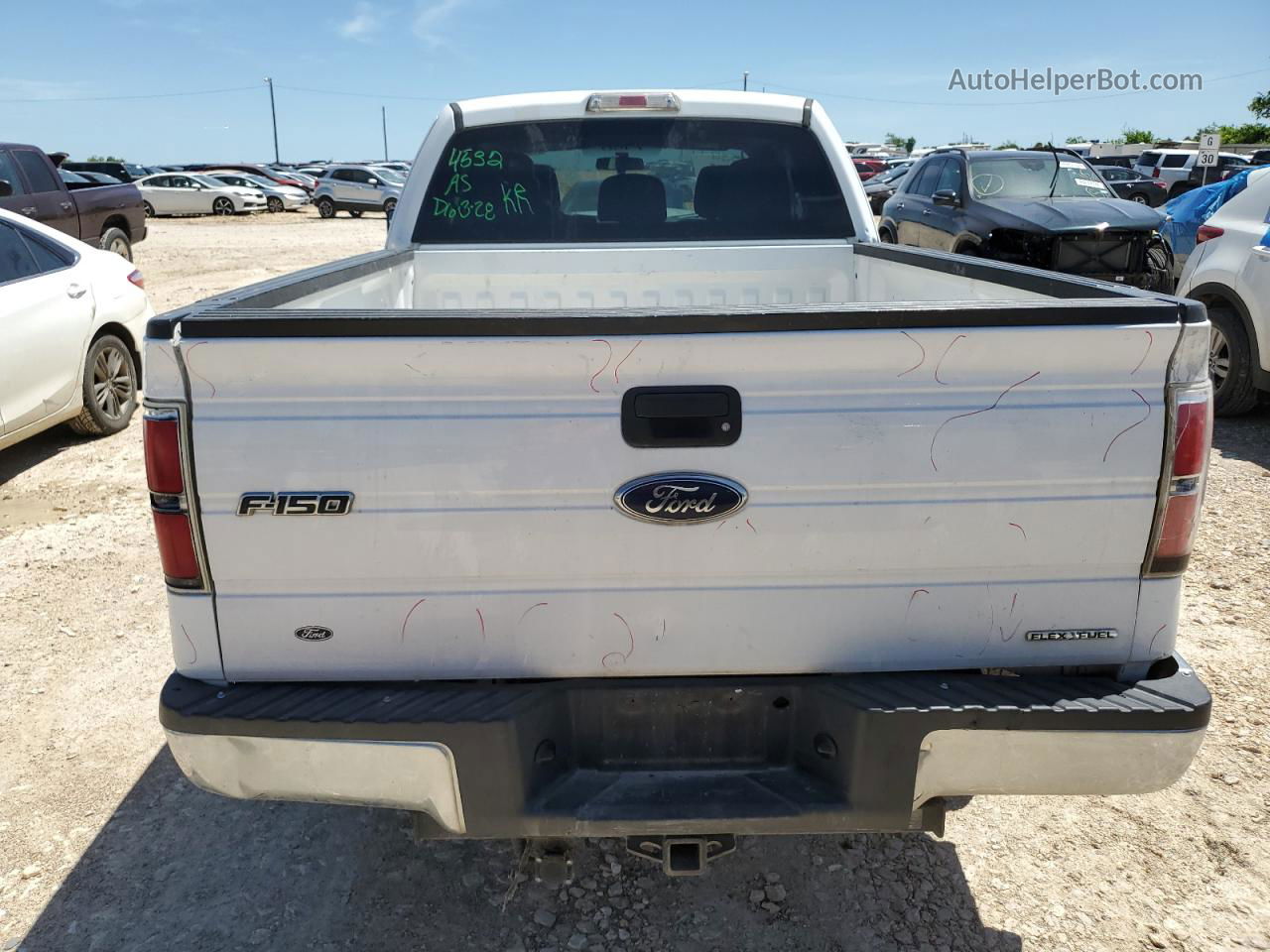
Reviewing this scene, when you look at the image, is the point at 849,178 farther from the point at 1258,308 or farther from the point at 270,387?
the point at 1258,308

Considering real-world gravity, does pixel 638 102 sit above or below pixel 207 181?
above

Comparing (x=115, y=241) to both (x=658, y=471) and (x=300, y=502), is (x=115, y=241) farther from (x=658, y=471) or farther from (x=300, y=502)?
(x=658, y=471)

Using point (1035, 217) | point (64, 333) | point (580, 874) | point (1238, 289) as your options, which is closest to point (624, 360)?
point (580, 874)

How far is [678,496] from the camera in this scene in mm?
2025

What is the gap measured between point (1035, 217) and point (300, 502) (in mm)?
9794

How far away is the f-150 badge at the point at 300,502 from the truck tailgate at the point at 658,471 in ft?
0.07

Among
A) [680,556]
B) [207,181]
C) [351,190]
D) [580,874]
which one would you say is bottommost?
[580,874]

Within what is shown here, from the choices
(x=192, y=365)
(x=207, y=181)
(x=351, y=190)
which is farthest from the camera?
(x=207, y=181)

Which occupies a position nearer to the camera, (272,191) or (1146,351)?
(1146,351)

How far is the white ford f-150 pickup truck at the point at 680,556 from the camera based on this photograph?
6.52 feet

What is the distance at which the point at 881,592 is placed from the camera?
83.4 inches

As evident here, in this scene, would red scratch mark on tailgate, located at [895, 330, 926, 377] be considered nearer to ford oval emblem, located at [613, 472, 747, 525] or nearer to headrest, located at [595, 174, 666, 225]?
ford oval emblem, located at [613, 472, 747, 525]

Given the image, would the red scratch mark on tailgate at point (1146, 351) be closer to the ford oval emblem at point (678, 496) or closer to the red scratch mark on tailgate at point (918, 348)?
the red scratch mark on tailgate at point (918, 348)

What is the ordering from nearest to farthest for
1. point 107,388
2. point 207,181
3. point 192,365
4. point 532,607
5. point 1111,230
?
point 192,365 → point 532,607 → point 107,388 → point 1111,230 → point 207,181
